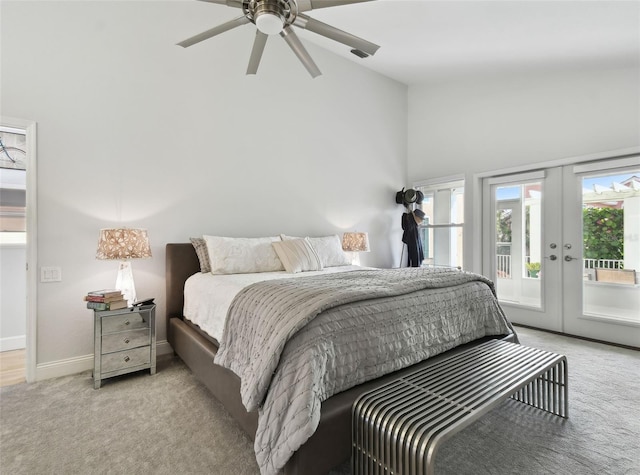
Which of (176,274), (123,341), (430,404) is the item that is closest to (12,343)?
(123,341)

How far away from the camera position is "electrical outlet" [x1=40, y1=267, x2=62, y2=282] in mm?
2451

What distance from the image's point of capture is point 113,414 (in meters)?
1.93

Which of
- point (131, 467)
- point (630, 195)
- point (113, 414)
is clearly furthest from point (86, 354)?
point (630, 195)

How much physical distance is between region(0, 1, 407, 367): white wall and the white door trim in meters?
0.04

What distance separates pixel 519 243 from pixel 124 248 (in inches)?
170

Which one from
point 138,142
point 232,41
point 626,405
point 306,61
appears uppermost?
point 232,41

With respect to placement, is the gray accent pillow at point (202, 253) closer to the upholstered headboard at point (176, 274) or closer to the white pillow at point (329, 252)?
the upholstered headboard at point (176, 274)

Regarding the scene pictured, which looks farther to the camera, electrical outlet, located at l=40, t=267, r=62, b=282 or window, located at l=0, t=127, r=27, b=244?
window, located at l=0, t=127, r=27, b=244

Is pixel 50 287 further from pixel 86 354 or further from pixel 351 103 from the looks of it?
pixel 351 103

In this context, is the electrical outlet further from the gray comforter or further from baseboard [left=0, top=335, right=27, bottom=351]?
the gray comforter

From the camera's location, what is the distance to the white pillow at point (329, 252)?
3.49 metres

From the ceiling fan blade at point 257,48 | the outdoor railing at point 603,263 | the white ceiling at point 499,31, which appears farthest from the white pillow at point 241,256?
the outdoor railing at point 603,263

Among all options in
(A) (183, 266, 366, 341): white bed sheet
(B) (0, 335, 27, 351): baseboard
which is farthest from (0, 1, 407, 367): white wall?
(B) (0, 335, 27, 351): baseboard

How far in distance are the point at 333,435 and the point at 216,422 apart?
89cm
